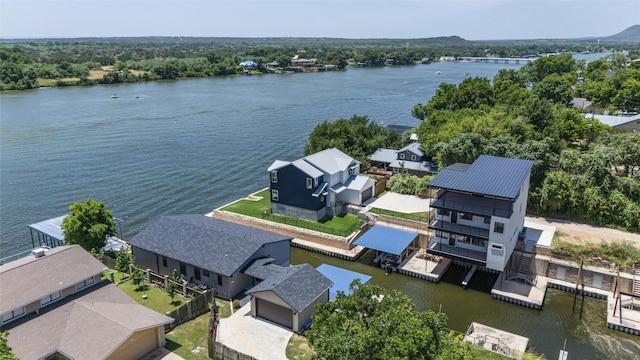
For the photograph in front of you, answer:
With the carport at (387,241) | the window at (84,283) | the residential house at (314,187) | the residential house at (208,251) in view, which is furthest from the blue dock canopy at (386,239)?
the window at (84,283)

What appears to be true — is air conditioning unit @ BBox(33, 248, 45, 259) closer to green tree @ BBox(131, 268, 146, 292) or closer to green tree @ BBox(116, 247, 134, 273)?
green tree @ BBox(116, 247, 134, 273)

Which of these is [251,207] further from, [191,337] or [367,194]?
[191,337]

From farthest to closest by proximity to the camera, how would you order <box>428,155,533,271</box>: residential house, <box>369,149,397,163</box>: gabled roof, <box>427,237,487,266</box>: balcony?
<box>369,149,397,163</box>: gabled roof < <box>427,237,487,266</box>: balcony < <box>428,155,533,271</box>: residential house

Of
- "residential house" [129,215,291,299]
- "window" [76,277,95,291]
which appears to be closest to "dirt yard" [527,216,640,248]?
"residential house" [129,215,291,299]

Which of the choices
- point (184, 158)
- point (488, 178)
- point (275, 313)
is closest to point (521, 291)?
point (488, 178)

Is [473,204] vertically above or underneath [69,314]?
above

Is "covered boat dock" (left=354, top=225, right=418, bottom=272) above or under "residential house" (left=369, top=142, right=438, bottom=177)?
under
